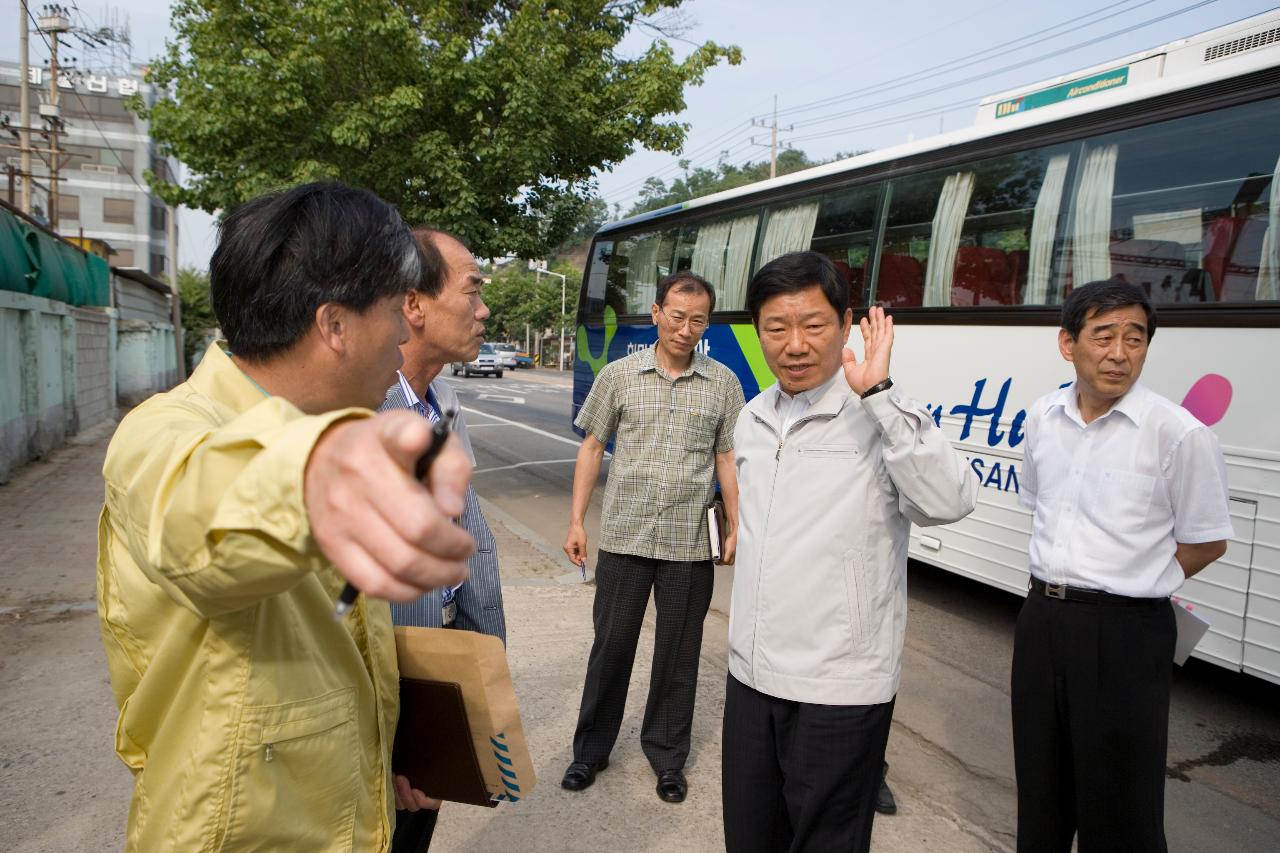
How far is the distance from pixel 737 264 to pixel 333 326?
7104 millimetres

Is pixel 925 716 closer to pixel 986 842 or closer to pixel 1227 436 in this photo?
pixel 986 842

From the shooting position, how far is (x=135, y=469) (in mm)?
989

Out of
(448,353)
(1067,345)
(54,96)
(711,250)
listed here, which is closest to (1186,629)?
(1067,345)

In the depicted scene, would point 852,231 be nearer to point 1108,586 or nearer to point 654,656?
point 654,656

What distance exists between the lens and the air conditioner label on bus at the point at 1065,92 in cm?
546

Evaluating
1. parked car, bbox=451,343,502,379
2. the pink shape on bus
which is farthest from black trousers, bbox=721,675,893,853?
parked car, bbox=451,343,502,379

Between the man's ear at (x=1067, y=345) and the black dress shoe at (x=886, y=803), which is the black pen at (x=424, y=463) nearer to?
the man's ear at (x=1067, y=345)

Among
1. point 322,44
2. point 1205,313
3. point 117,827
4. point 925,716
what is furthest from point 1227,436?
point 322,44

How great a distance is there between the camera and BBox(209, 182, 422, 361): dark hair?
47.5 inches

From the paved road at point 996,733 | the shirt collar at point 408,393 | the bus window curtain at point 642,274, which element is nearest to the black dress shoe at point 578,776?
the paved road at point 996,733

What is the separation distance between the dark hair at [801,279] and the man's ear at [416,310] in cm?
87

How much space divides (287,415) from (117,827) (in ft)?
9.01

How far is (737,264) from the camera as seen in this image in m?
8.05

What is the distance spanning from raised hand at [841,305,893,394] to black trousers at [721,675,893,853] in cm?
79
